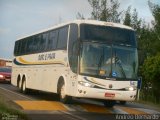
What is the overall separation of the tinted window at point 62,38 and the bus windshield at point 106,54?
5.84 feet

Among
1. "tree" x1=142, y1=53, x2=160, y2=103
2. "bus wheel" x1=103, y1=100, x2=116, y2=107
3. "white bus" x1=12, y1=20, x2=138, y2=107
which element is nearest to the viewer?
"white bus" x1=12, y1=20, x2=138, y2=107

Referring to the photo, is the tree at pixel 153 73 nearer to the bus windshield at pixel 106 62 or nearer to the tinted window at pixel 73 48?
the tinted window at pixel 73 48

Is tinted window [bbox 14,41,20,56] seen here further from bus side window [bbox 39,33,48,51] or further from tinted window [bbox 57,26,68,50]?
tinted window [bbox 57,26,68,50]

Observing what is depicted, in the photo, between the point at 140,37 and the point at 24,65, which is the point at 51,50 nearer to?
the point at 24,65

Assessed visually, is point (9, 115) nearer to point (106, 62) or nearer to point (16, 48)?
point (106, 62)

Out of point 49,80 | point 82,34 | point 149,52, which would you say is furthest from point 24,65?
point 149,52

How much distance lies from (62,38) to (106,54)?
3.34 meters

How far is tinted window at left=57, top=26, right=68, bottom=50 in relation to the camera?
23281mm

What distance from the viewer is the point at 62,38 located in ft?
78.2

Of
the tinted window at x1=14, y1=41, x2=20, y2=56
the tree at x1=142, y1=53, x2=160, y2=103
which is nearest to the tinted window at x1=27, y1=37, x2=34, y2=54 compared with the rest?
the tinted window at x1=14, y1=41, x2=20, y2=56

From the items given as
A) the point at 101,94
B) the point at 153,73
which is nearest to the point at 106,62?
the point at 101,94

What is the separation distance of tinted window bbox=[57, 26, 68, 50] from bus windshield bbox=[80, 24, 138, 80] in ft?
5.84

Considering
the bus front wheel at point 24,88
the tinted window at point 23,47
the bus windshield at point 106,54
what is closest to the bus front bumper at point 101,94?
the bus windshield at point 106,54

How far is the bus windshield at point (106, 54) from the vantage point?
2097 centimetres
